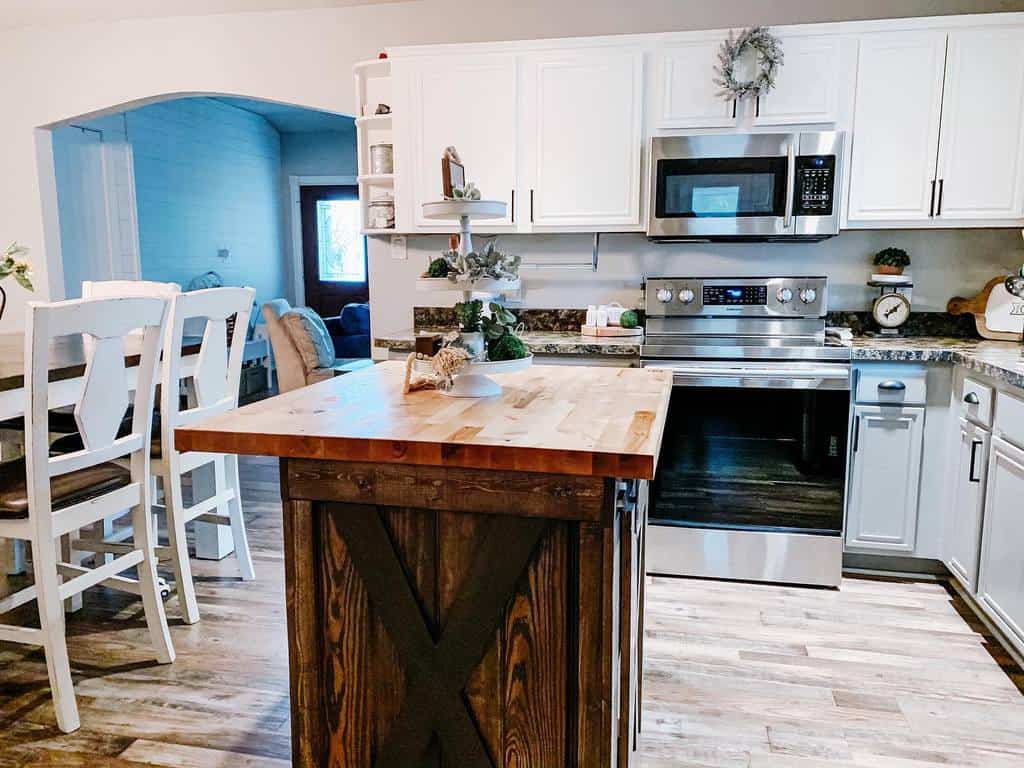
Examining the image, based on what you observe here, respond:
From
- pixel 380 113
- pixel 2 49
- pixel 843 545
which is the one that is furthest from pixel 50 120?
pixel 843 545

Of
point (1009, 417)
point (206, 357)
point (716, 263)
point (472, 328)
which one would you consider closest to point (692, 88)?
point (716, 263)

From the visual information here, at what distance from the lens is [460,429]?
4.59 ft

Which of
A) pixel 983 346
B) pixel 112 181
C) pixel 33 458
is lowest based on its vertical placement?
→ pixel 33 458

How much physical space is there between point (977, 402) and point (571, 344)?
1.48m

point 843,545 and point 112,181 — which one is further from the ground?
point 112,181

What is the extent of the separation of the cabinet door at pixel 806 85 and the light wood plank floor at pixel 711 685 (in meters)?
1.91

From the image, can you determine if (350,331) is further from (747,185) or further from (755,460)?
(755,460)

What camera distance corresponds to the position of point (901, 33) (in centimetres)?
295

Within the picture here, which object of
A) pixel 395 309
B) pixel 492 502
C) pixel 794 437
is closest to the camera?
pixel 492 502

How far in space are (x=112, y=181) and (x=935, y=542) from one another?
18.3ft

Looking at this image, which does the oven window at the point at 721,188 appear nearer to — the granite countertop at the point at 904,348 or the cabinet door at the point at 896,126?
the cabinet door at the point at 896,126

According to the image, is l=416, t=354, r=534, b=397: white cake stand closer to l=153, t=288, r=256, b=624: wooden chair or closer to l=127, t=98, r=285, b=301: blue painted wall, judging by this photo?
l=153, t=288, r=256, b=624: wooden chair

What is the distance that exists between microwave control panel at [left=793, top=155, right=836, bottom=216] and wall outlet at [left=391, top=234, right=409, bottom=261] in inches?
74.1

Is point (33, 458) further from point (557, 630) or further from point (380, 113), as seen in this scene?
point (380, 113)
